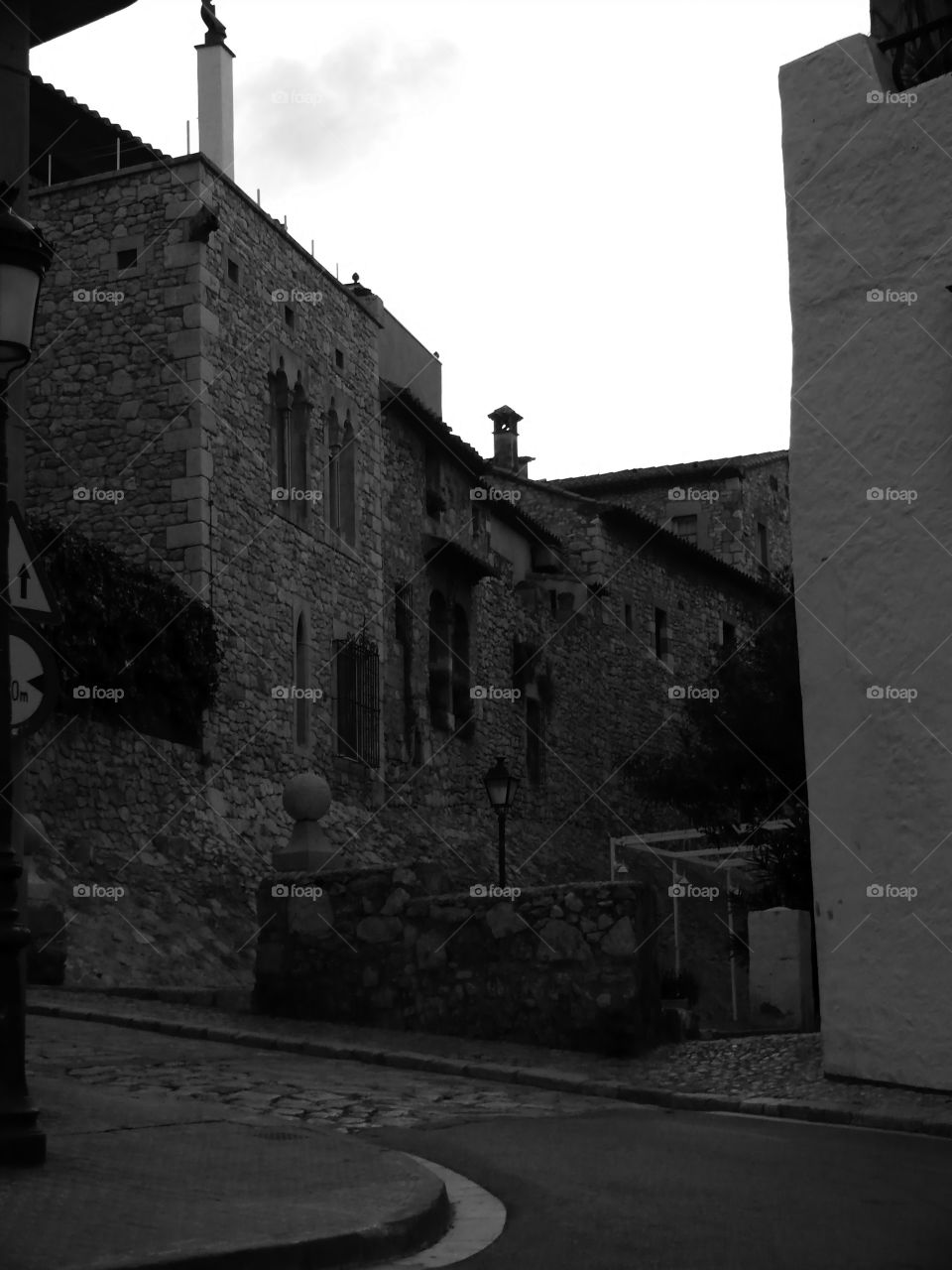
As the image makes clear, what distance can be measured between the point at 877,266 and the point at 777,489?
113 feet

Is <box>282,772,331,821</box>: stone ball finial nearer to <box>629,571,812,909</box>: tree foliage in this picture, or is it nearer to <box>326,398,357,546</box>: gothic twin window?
<box>629,571,812,909</box>: tree foliage

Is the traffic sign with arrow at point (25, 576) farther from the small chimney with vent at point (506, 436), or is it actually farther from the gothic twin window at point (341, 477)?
the small chimney with vent at point (506, 436)

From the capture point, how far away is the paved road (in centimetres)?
591

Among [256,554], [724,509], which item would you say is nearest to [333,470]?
[256,554]

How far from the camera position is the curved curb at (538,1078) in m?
10.2

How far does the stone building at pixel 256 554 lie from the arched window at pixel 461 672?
48mm

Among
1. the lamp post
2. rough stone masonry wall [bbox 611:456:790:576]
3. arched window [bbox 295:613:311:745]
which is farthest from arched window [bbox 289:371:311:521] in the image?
rough stone masonry wall [bbox 611:456:790:576]

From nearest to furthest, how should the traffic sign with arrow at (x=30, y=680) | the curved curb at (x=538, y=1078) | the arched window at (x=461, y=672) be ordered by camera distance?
the traffic sign with arrow at (x=30, y=680), the curved curb at (x=538, y=1078), the arched window at (x=461, y=672)

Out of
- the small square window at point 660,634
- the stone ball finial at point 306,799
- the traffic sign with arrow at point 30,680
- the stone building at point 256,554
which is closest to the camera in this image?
the traffic sign with arrow at point 30,680

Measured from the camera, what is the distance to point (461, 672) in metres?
30.7

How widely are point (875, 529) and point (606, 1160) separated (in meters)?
5.47

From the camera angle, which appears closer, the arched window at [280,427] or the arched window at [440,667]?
the arched window at [280,427]

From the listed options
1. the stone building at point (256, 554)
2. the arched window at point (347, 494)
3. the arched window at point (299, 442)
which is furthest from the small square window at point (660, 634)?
the arched window at point (299, 442)

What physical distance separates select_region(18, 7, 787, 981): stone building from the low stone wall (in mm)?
2993
